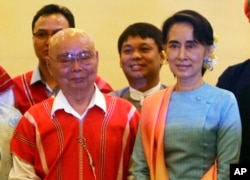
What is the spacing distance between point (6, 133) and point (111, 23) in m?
1.46

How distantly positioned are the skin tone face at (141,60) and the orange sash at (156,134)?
1.57 ft

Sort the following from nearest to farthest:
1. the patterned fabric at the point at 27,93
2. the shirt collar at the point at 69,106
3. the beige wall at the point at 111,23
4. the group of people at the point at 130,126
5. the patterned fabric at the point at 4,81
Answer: the group of people at the point at 130,126, the shirt collar at the point at 69,106, the patterned fabric at the point at 4,81, the patterned fabric at the point at 27,93, the beige wall at the point at 111,23

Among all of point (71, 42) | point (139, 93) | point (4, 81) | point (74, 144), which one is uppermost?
point (71, 42)

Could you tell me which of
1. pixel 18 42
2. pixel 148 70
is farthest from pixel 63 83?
pixel 18 42

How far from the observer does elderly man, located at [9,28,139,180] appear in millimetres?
1815

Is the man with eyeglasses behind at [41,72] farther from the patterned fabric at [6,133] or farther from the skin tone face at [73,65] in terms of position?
the skin tone face at [73,65]

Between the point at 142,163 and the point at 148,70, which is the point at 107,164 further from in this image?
the point at 148,70

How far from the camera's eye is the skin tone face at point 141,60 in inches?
91.7

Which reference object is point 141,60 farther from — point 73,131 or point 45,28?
point 73,131

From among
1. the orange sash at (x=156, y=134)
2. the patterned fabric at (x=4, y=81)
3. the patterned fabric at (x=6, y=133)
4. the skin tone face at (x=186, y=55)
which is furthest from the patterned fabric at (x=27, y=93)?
the skin tone face at (x=186, y=55)

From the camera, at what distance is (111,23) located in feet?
10.6

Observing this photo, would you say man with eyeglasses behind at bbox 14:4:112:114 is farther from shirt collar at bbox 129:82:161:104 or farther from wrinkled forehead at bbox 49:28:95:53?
wrinkled forehead at bbox 49:28:95:53

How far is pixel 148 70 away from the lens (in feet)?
7.68

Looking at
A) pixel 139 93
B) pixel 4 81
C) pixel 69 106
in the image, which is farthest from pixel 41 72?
pixel 69 106
